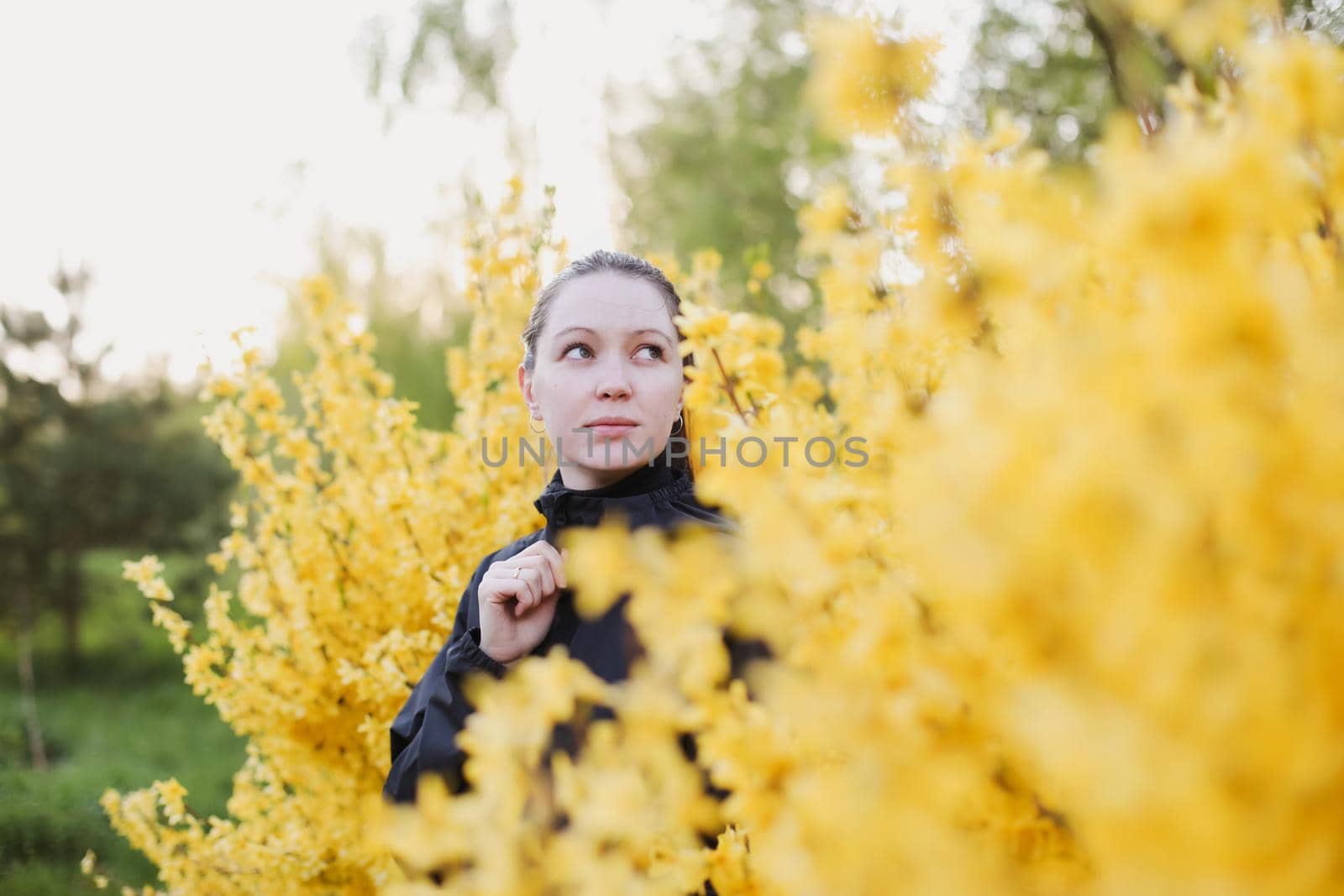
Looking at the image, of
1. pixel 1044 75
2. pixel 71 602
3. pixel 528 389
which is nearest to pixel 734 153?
pixel 1044 75

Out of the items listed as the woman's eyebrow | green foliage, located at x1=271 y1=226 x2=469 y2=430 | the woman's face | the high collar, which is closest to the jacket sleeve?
the high collar

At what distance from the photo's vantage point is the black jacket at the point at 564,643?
5.55 ft

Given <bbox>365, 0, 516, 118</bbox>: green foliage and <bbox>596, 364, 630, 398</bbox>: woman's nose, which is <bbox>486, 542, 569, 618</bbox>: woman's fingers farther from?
<bbox>365, 0, 516, 118</bbox>: green foliage

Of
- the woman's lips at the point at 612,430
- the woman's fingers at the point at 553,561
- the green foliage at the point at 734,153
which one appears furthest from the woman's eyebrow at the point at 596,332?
the green foliage at the point at 734,153

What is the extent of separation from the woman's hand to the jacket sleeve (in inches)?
2.6

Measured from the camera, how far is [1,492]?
1097 centimetres

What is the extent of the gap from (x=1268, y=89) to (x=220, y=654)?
9.55 feet

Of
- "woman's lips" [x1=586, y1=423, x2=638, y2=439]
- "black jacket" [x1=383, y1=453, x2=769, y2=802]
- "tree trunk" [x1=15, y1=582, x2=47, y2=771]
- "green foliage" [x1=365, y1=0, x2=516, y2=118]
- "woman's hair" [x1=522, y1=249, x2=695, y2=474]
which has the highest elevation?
"green foliage" [x1=365, y1=0, x2=516, y2=118]

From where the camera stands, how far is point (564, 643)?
176 centimetres

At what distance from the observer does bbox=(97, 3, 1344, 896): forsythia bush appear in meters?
0.51

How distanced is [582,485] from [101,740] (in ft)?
30.4

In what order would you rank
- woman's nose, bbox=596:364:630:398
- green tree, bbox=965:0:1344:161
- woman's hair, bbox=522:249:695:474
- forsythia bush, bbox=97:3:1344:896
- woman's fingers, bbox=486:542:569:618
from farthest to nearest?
green tree, bbox=965:0:1344:161, woman's hair, bbox=522:249:695:474, woman's nose, bbox=596:364:630:398, woman's fingers, bbox=486:542:569:618, forsythia bush, bbox=97:3:1344:896

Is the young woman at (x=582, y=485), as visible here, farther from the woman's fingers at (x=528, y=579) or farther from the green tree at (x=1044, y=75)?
the green tree at (x=1044, y=75)

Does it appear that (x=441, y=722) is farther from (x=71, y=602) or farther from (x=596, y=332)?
(x=71, y=602)
